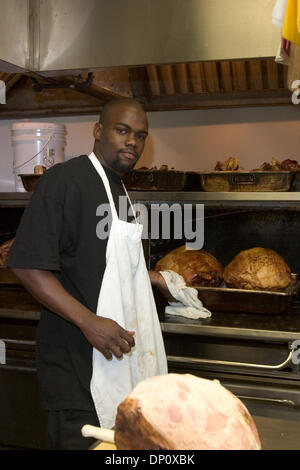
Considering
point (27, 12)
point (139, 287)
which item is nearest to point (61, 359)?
point (139, 287)

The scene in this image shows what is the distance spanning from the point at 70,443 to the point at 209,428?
1.04m

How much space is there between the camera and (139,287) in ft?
6.50

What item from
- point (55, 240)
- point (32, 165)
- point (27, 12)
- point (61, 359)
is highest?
point (27, 12)

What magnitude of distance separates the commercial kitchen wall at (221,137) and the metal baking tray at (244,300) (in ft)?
2.83

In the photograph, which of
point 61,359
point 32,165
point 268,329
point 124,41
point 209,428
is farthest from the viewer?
point 32,165

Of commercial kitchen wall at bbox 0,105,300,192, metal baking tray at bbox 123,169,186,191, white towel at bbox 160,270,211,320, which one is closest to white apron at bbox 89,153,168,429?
white towel at bbox 160,270,211,320

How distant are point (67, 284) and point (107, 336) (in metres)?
0.24

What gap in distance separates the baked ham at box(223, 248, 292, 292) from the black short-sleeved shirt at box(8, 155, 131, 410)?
0.82 metres

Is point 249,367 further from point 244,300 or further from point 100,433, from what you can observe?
point 100,433

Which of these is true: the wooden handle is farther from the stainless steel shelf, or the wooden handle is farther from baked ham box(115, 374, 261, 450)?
the stainless steel shelf

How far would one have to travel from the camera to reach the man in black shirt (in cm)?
168

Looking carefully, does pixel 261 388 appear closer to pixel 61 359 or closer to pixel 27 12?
pixel 61 359

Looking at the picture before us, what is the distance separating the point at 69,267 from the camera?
179 cm

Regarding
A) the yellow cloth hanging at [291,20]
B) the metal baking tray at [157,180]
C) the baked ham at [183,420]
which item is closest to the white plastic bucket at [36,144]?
the metal baking tray at [157,180]
